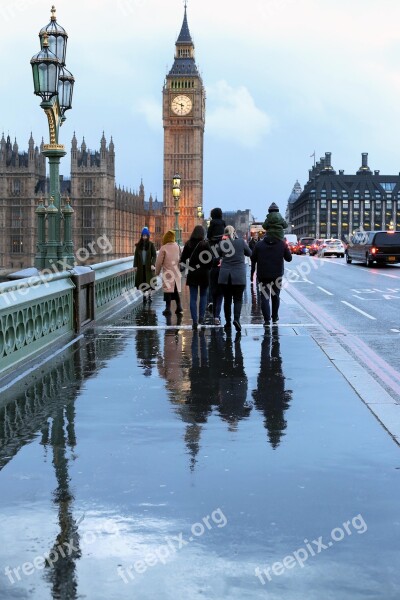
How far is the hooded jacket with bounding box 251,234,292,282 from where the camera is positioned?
14734 mm

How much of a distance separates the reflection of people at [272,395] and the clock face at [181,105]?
159 meters

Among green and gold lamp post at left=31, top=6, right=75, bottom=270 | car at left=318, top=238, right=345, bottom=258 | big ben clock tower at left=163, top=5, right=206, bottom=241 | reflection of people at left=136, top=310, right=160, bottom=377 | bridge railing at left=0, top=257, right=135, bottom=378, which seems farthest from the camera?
big ben clock tower at left=163, top=5, right=206, bottom=241

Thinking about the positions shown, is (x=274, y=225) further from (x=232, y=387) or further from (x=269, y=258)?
(x=232, y=387)

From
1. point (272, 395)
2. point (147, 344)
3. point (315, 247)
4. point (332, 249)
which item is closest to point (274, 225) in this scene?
point (147, 344)

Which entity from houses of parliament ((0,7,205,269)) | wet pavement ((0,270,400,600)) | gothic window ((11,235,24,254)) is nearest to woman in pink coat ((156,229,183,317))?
wet pavement ((0,270,400,600))

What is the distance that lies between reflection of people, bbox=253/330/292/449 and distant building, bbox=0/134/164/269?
120 meters

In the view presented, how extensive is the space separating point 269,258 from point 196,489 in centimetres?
1003

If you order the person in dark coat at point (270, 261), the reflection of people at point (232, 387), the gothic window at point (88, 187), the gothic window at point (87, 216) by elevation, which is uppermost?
the gothic window at point (88, 187)

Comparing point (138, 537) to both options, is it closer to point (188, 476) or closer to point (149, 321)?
point (188, 476)

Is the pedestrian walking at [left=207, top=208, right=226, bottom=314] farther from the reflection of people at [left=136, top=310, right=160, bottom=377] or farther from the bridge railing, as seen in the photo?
the bridge railing

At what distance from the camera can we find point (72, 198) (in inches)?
5177

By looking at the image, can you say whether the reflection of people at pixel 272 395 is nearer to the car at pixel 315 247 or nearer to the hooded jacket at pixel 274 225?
the hooded jacket at pixel 274 225

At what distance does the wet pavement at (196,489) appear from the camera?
3.82 metres

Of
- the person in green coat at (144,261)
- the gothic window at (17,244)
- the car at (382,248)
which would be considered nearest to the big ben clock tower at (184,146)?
the gothic window at (17,244)
